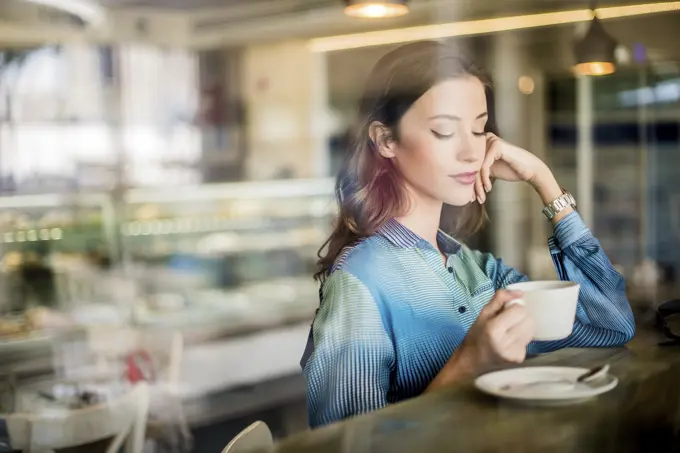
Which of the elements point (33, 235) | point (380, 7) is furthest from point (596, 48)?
point (33, 235)

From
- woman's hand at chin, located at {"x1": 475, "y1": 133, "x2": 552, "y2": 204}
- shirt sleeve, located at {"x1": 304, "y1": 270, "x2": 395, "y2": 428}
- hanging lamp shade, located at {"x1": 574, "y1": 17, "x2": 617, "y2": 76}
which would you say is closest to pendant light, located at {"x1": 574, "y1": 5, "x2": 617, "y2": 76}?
hanging lamp shade, located at {"x1": 574, "y1": 17, "x2": 617, "y2": 76}

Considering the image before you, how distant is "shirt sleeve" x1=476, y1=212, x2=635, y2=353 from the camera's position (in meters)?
1.43

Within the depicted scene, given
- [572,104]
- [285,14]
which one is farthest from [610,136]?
[285,14]

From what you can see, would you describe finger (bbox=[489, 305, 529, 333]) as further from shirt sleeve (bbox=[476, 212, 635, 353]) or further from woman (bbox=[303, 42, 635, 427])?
shirt sleeve (bbox=[476, 212, 635, 353])

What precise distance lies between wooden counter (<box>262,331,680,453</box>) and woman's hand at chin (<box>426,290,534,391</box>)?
0.05 meters

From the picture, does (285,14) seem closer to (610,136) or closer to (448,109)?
(610,136)

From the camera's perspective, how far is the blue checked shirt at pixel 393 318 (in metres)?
1.31

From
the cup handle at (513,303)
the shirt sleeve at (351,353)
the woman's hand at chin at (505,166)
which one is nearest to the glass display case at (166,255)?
the woman's hand at chin at (505,166)

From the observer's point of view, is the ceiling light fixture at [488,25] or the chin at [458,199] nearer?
the chin at [458,199]

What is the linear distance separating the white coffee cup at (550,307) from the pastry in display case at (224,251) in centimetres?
261

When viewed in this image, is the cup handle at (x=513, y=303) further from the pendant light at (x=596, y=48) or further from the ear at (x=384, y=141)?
the pendant light at (x=596, y=48)

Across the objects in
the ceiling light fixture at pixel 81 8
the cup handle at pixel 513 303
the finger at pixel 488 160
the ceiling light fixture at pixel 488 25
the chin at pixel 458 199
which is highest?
the ceiling light fixture at pixel 81 8

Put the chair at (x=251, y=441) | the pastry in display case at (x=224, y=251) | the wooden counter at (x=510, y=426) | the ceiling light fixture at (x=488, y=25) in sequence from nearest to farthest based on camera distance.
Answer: the wooden counter at (x=510, y=426) → the chair at (x=251, y=441) → the ceiling light fixture at (x=488, y=25) → the pastry in display case at (x=224, y=251)

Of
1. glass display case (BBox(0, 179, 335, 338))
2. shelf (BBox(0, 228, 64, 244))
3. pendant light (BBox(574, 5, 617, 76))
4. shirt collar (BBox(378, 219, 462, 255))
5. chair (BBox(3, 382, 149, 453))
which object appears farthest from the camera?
glass display case (BBox(0, 179, 335, 338))
